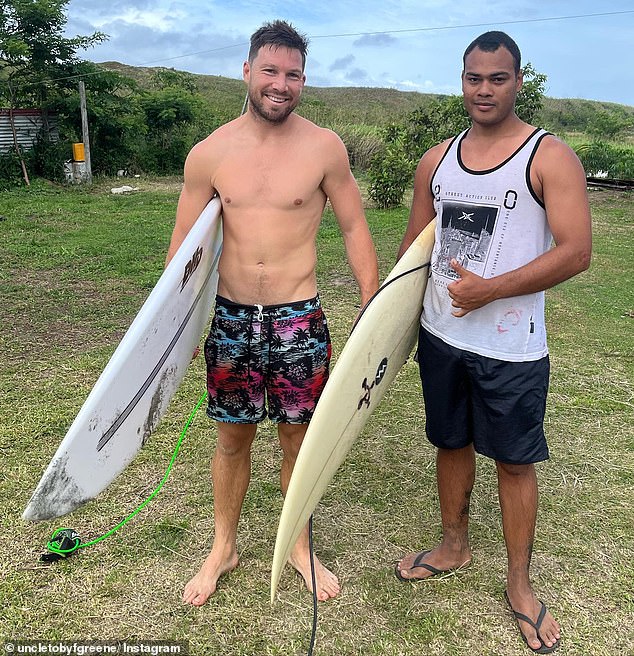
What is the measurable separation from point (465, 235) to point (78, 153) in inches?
510

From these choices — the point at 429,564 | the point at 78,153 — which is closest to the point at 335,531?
the point at 429,564

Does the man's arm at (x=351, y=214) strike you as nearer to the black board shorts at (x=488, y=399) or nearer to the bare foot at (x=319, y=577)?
the black board shorts at (x=488, y=399)

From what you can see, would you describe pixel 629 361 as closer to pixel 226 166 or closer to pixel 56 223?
pixel 226 166

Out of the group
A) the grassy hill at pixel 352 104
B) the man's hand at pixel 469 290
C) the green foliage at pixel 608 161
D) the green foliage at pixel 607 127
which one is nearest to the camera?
the man's hand at pixel 469 290

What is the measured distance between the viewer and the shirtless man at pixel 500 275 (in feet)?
6.42

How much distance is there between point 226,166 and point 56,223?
7681 millimetres

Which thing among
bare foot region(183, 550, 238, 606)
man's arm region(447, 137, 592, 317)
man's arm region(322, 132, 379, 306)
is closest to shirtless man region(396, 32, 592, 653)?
man's arm region(447, 137, 592, 317)

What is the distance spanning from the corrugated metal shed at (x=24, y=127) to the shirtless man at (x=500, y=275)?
1277 centimetres

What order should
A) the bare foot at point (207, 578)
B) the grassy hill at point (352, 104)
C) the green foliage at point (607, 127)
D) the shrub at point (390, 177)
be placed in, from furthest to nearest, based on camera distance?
the green foliage at point (607, 127) < the grassy hill at point (352, 104) < the shrub at point (390, 177) < the bare foot at point (207, 578)

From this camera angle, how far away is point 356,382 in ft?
6.93

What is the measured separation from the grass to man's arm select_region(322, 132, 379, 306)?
116cm

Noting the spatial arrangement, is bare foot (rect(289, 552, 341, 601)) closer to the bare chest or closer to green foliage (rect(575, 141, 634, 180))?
the bare chest

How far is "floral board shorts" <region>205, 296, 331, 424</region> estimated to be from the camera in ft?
7.61

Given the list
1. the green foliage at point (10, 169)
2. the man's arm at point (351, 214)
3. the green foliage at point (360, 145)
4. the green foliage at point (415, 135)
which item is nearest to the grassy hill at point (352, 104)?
the green foliage at point (360, 145)
